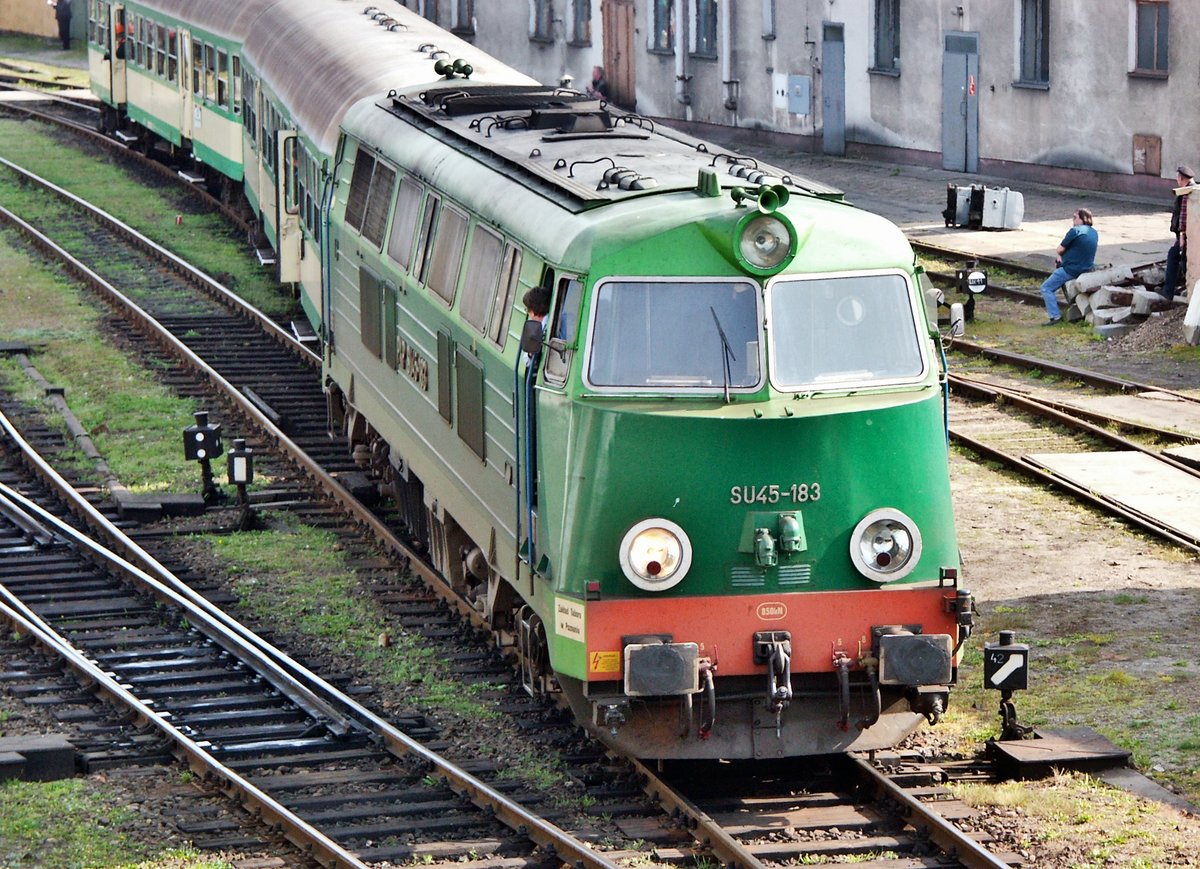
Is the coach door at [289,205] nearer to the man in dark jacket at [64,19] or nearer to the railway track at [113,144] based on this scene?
the railway track at [113,144]

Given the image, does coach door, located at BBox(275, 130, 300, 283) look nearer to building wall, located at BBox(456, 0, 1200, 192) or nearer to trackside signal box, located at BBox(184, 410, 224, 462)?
trackside signal box, located at BBox(184, 410, 224, 462)

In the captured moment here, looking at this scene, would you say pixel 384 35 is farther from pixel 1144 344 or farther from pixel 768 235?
pixel 768 235

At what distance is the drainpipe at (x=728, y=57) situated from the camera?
4316 centimetres

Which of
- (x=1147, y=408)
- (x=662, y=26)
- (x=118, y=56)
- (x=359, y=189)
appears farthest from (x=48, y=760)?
(x=662, y=26)

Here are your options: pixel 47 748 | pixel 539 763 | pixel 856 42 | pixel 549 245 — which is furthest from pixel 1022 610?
pixel 856 42

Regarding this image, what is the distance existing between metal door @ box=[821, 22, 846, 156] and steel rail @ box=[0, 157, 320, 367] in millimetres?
15452

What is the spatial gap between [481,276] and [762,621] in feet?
10.1

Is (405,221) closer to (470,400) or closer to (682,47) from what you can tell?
(470,400)

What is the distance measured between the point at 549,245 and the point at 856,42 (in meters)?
30.3

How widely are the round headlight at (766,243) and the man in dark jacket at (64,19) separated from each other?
51.3 metres

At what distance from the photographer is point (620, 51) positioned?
4781cm

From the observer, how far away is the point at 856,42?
4009 cm

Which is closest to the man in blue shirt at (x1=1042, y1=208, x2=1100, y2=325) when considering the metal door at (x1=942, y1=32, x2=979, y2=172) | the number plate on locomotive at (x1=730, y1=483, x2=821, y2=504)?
the metal door at (x1=942, y1=32, x2=979, y2=172)

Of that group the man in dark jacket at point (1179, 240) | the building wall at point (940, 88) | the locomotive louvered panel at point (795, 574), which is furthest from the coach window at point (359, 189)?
the building wall at point (940, 88)
